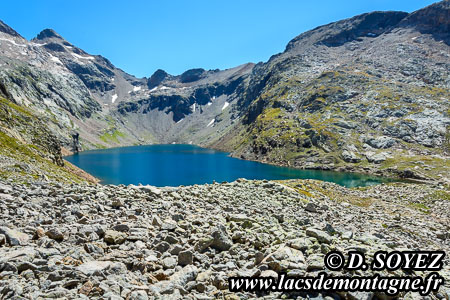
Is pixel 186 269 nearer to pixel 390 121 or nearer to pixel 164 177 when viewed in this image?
pixel 164 177

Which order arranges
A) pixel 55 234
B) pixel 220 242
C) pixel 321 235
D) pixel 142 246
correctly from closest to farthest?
pixel 55 234
pixel 142 246
pixel 220 242
pixel 321 235

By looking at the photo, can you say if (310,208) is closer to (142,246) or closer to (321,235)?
(321,235)

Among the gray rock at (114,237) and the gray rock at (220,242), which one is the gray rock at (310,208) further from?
the gray rock at (114,237)

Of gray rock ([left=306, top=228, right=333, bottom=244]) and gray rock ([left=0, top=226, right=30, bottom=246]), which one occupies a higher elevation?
gray rock ([left=0, top=226, right=30, bottom=246])

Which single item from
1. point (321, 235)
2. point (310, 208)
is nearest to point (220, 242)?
point (321, 235)

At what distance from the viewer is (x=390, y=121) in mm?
182000

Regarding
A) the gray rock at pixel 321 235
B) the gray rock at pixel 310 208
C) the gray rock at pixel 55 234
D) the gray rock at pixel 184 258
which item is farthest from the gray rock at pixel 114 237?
the gray rock at pixel 310 208

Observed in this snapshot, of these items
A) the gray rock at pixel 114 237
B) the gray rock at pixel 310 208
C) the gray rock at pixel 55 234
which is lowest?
the gray rock at pixel 310 208

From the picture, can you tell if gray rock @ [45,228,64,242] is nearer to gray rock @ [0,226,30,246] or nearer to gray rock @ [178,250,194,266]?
gray rock @ [0,226,30,246]

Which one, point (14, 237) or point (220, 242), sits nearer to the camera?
point (14, 237)

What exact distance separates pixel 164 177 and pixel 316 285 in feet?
380

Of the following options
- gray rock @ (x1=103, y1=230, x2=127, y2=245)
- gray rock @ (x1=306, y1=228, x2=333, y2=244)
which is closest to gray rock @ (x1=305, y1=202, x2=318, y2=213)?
gray rock @ (x1=306, y1=228, x2=333, y2=244)

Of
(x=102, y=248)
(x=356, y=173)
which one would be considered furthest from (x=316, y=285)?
(x=356, y=173)

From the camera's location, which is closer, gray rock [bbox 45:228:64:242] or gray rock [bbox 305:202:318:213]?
gray rock [bbox 45:228:64:242]
